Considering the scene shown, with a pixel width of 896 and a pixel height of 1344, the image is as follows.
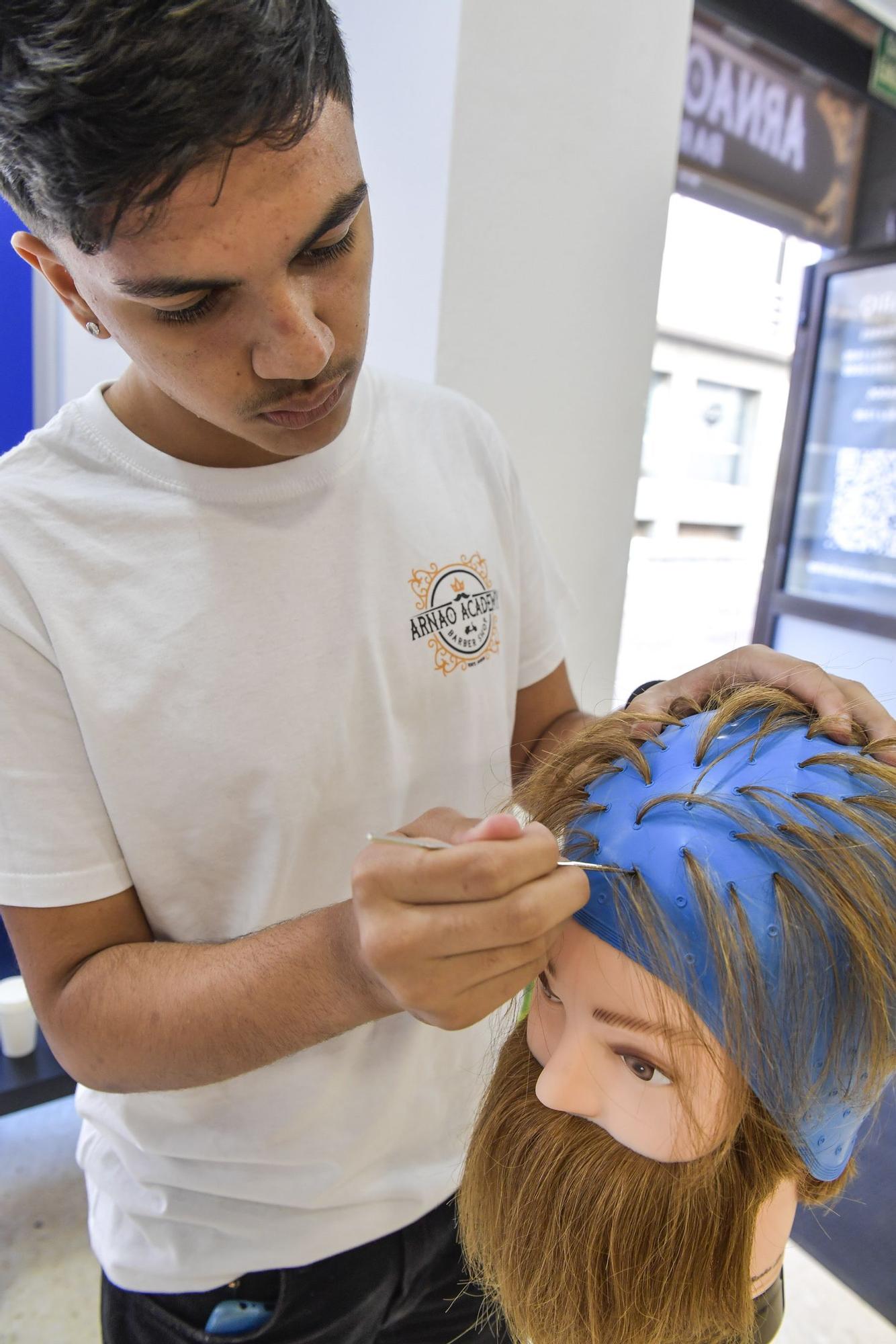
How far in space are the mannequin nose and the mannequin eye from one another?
30 mm

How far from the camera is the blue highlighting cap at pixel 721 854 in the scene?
70 centimetres

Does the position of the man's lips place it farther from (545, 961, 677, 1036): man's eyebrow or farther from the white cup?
the white cup

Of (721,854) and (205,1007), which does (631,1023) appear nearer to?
(721,854)

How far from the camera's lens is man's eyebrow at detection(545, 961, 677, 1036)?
0.73m

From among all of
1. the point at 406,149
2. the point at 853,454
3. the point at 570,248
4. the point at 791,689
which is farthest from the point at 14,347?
the point at 853,454

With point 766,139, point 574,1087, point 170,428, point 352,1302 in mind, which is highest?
point 766,139

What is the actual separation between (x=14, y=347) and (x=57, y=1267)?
5.90ft

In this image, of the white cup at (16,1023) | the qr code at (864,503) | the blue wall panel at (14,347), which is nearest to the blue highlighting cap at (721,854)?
the white cup at (16,1023)

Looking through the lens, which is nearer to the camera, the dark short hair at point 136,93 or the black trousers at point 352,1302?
the dark short hair at point 136,93

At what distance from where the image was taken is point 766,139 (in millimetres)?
2793

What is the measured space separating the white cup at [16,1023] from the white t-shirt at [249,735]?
0.90 metres

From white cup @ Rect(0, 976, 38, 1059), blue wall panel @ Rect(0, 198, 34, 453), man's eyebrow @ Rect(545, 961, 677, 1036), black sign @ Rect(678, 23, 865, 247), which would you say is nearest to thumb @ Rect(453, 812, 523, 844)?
man's eyebrow @ Rect(545, 961, 677, 1036)

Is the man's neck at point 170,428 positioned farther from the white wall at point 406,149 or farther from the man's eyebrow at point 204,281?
the white wall at point 406,149

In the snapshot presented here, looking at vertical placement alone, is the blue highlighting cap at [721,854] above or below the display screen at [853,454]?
below
